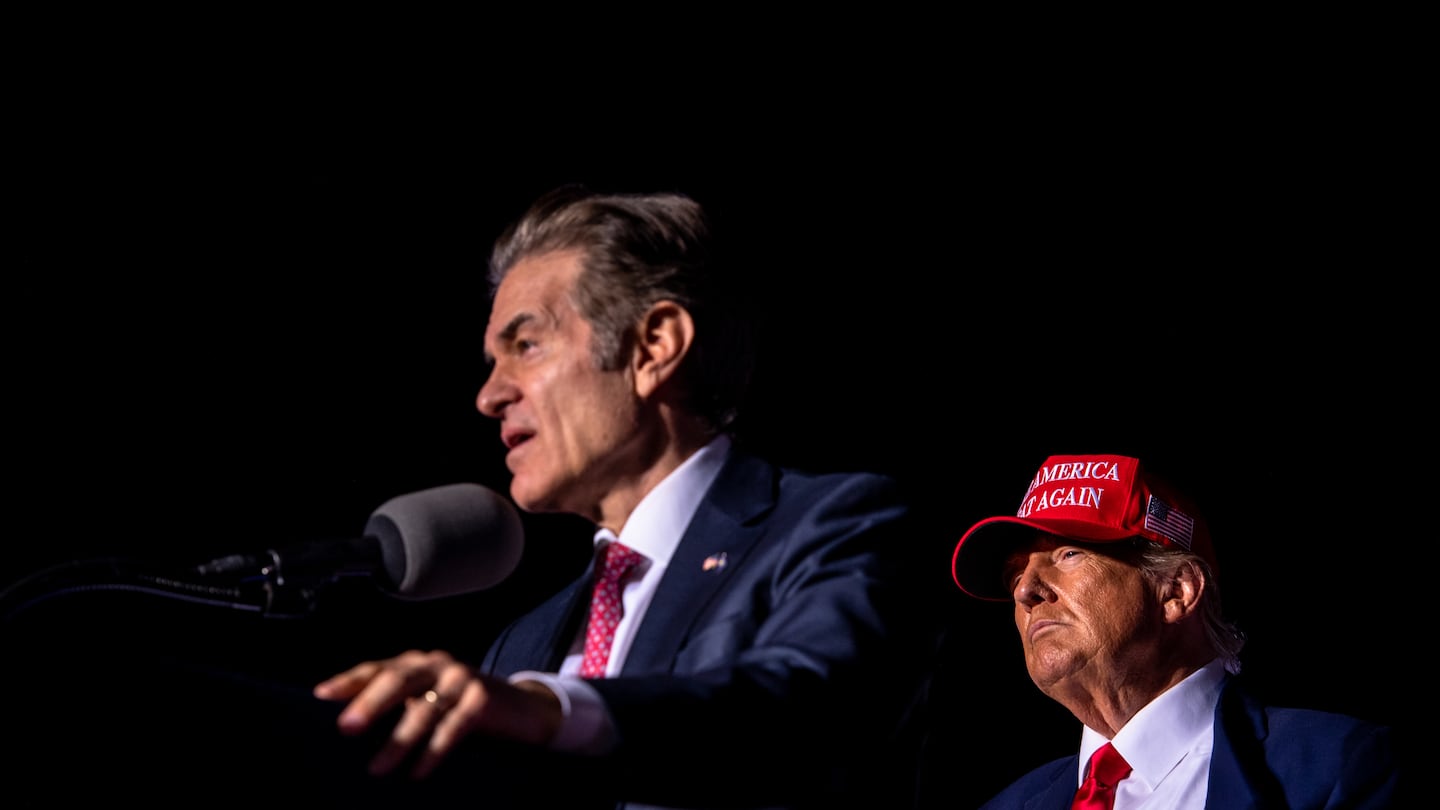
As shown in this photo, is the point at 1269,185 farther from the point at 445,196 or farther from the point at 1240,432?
the point at 445,196

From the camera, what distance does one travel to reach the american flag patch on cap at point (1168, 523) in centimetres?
293

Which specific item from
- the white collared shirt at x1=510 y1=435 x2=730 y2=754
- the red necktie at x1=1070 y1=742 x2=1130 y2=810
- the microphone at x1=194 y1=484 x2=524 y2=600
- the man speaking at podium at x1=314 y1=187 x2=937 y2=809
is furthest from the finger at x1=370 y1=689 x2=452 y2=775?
the red necktie at x1=1070 y1=742 x2=1130 y2=810

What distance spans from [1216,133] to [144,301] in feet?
7.38

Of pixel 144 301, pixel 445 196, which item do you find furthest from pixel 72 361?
A: pixel 445 196

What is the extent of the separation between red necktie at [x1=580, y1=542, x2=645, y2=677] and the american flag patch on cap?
1388 millimetres

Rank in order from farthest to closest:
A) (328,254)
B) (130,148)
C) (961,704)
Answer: (961,704) → (328,254) → (130,148)

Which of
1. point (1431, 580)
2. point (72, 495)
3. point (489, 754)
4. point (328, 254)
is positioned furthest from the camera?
point (1431, 580)

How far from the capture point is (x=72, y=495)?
249 cm

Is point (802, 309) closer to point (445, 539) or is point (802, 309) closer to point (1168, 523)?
point (1168, 523)

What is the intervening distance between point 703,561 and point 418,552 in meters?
0.44

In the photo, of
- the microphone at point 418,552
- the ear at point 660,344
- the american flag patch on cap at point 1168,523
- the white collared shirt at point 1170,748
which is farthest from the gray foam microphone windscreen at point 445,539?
the american flag patch on cap at point 1168,523

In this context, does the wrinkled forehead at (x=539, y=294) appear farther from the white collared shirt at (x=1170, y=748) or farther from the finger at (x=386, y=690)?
the white collared shirt at (x=1170, y=748)

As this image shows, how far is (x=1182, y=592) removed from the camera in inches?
115

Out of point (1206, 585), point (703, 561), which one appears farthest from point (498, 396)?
point (1206, 585)
